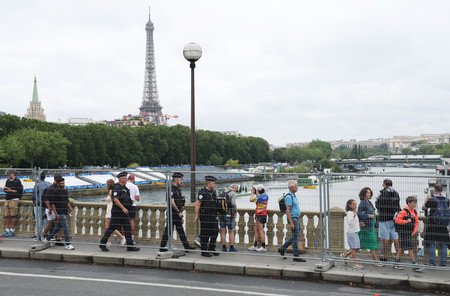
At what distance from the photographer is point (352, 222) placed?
361 inches

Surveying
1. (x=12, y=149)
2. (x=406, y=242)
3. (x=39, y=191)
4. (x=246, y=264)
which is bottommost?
(x=246, y=264)

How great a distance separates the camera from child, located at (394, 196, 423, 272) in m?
8.96

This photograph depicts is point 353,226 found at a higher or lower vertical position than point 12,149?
lower

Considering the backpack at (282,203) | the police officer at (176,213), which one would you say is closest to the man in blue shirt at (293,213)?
the backpack at (282,203)

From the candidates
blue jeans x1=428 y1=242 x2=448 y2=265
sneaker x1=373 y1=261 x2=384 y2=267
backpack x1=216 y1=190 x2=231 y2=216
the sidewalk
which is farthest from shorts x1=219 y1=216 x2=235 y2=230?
blue jeans x1=428 y1=242 x2=448 y2=265

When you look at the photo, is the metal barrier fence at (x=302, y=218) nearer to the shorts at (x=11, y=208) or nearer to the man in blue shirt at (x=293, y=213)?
the man in blue shirt at (x=293, y=213)

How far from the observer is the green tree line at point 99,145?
74.2m

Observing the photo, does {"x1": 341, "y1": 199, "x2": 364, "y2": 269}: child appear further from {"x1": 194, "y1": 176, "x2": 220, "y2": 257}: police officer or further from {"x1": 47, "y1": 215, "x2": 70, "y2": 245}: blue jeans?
{"x1": 47, "y1": 215, "x2": 70, "y2": 245}: blue jeans

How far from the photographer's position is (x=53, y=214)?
11.3 metres

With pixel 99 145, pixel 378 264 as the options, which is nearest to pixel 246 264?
pixel 378 264

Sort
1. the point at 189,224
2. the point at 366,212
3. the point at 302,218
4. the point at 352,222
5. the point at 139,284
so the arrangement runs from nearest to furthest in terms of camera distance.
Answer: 1. the point at 139,284
2. the point at 352,222
3. the point at 366,212
4. the point at 302,218
5. the point at 189,224

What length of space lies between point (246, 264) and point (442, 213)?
3915mm

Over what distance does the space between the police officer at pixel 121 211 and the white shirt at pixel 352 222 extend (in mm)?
4841

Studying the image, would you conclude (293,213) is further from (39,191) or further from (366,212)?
(39,191)
